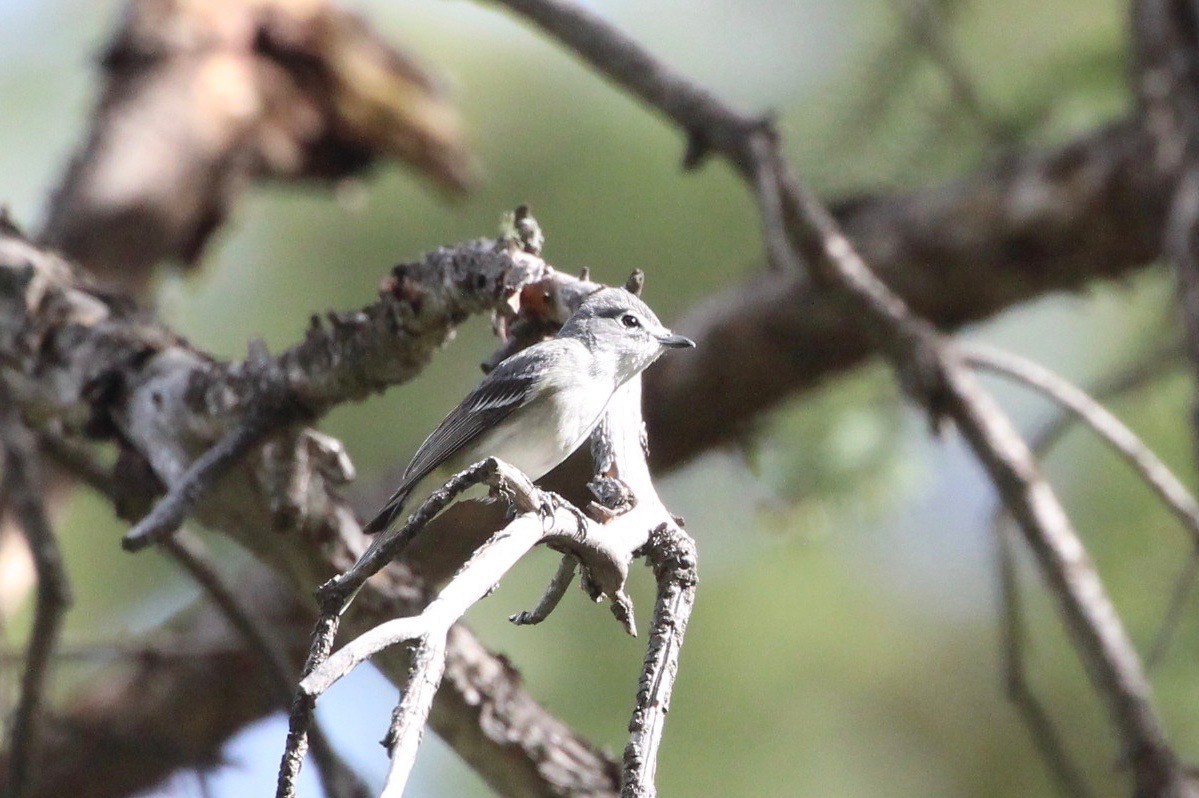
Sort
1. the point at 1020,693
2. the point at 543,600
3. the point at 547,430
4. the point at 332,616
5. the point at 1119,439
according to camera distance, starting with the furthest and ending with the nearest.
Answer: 1. the point at 1020,693
2. the point at 1119,439
3. the point at 547,430
4. the point at 543,600
5. the point at 332,616

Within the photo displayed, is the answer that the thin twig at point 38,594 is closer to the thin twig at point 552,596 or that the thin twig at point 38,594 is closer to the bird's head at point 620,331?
the bird's head at point 620,331

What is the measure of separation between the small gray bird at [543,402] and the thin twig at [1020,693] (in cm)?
119

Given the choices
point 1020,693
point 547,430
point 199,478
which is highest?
point 1020,693

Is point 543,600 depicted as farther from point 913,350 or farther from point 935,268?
point 935,268

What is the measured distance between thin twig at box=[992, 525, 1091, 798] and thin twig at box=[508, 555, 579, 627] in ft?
5.35

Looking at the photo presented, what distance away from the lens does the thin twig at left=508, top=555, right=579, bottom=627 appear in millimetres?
1569

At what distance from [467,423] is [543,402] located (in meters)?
0.13

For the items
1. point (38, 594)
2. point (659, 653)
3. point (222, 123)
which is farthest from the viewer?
point (222, 123)

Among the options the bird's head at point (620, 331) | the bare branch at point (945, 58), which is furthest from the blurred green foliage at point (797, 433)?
the bird's head at point (620, 331)

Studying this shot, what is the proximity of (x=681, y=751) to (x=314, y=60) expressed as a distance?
2.66 m

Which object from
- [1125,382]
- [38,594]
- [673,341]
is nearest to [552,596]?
[673,341]

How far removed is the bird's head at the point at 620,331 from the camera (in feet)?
6.53

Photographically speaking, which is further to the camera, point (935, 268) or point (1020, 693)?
point (935, 268)

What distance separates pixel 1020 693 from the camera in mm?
2951
